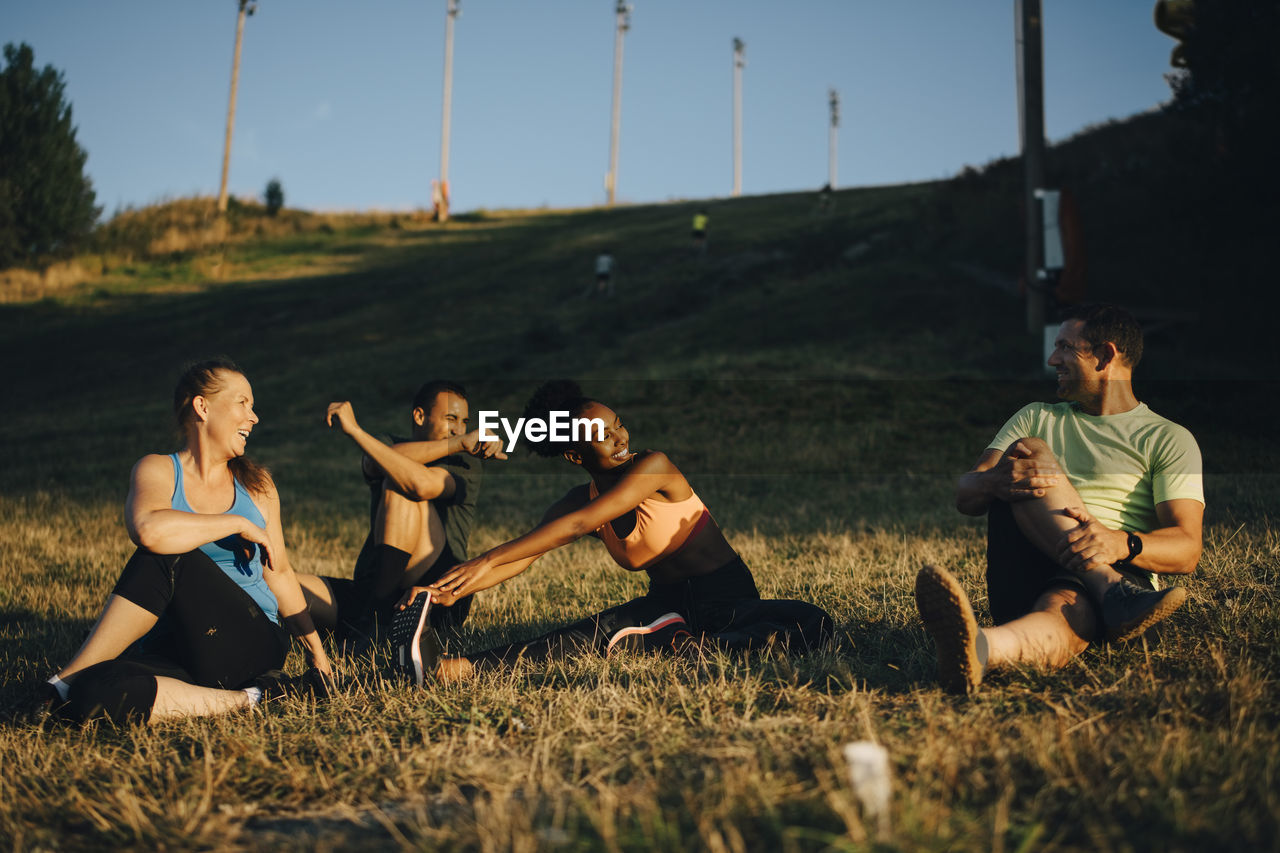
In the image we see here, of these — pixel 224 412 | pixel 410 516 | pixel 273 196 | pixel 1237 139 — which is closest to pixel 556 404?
pixel 224 412

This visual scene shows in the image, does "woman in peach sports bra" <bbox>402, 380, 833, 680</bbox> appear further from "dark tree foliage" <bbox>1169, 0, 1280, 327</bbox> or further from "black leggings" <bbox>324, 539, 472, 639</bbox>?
"dark tree foliage" <bbox>1169, 0, 1280, 327</bbox>

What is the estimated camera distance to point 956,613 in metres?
3.30

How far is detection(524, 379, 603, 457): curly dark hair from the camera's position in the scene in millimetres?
4512

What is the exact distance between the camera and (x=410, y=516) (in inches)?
224

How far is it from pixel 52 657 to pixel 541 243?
38.3m

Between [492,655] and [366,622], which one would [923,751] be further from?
[366,622]

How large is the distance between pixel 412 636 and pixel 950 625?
7.40ft

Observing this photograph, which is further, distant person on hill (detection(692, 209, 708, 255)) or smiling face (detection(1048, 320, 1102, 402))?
distant person on hill (detection(692, 209, 708, 255))

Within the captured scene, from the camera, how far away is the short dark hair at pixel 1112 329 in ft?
13.4

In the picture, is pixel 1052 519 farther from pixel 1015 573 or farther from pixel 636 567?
pixel 636 567

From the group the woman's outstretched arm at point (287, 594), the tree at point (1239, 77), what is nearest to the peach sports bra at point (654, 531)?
the woman's outstretched arm at point (287, 594)

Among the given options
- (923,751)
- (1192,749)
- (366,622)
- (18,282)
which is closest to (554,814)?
(923,751)

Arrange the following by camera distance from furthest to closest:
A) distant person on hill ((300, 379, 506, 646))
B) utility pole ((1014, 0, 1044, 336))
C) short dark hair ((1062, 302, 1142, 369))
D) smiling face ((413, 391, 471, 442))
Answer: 1. utility pole ((1014, 0, 1044, 336))
2. smiling face ((413, 391, 471, 442))
3. distant person on hill ((300, 379, 506, 646))
4. short dark hair ((1062, 302, 1142, 369))

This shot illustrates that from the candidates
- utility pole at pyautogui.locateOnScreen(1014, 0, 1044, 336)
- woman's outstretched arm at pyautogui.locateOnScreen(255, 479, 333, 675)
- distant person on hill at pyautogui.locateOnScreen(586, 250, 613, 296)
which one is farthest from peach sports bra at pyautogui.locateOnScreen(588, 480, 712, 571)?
distant person on hill at pyautogui.locateOnScreen(586, 250, 613, 296)
